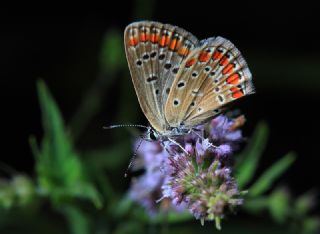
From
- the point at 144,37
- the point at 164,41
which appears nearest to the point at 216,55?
the point at 164,41

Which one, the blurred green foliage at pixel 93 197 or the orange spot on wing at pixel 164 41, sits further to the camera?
the blurred green foliage at pixel 93 197

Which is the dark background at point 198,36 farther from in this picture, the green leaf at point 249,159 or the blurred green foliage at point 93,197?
the green leaf at point 249,159

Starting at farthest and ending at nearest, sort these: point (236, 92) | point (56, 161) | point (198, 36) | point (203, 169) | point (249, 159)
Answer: point (198, 36) → point (249, 159) → point (56, 161) → point (236, 92) → point (203, 169)

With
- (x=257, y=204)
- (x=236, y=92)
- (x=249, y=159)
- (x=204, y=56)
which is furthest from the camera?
(x=257, y=204)

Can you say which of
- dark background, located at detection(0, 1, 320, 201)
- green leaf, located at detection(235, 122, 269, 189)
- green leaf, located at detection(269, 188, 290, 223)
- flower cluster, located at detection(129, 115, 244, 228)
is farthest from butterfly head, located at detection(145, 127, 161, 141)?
dark background, located at detection(0, 1, 320, 201)

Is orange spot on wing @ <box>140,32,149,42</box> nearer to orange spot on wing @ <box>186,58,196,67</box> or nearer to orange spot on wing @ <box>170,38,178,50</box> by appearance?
orange spot on wing @ <box>170,38,178,50</box>

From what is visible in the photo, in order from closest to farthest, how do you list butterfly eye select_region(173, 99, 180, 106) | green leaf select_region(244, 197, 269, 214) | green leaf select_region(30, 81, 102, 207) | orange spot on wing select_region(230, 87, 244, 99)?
orange spot on wing select_region(230, 87, 244, 99) → butterfly eye select_region(173, 99, 180, 106) → green leaf select_region(30, 81, 102, 207) → green leaf select_region(244, 197, 269, 214)

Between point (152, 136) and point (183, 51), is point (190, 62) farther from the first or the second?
point (152, 136)

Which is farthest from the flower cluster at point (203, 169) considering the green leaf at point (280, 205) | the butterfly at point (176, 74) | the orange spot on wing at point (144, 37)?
the green leaf at point (280, 205)
